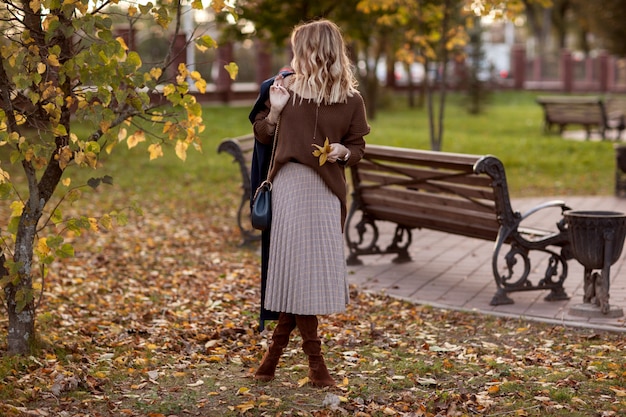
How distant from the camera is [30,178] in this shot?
17.7ft

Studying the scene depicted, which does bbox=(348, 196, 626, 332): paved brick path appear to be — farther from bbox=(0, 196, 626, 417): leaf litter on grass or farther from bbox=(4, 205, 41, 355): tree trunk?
bbox=(4, 205, 41, 355): tree trunk

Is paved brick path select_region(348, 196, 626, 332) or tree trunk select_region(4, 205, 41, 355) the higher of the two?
tree trunk select_region(4, 205, 41, 355)

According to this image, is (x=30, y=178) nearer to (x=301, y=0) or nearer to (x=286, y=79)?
(x=286, y=79)

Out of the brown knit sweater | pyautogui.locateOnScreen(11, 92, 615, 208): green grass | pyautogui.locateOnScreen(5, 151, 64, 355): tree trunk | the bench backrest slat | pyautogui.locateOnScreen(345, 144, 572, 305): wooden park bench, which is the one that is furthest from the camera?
pyautogui.locateOnScreen(11, 92, 615, 208): green grass

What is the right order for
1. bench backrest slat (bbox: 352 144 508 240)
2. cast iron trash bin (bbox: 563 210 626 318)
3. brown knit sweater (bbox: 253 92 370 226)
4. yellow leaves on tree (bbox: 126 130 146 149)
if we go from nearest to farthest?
brown knit sweater (bbox: 253 92 370 226) < yellow leaves on tree (bbox: 126 130 146 149) < cast iron trash bin (bbox: 563 210 626 318) < bench backrest slat (bbox: 352 144 508 240)

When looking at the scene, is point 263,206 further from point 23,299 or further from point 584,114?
point 584,114

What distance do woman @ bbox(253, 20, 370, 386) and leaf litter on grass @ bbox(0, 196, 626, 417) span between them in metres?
0.54

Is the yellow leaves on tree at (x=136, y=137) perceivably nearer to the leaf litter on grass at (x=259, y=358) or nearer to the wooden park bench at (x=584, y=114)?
the leaf litter on grass at (x=259, y=358)

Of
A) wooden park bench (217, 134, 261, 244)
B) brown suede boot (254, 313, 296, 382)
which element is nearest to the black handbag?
brown suede boot (254, 313, 296, 382)

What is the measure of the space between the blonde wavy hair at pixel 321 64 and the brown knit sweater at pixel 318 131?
2.4 inches

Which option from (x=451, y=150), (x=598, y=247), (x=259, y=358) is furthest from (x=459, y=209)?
(x=451, y=150)

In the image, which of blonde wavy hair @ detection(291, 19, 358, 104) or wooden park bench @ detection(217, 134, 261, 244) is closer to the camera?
blonde wavy hair @ detection(291, 19, 358, 104)

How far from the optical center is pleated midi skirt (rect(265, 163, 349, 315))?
194 inches

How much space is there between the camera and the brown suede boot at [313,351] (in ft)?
16.6
